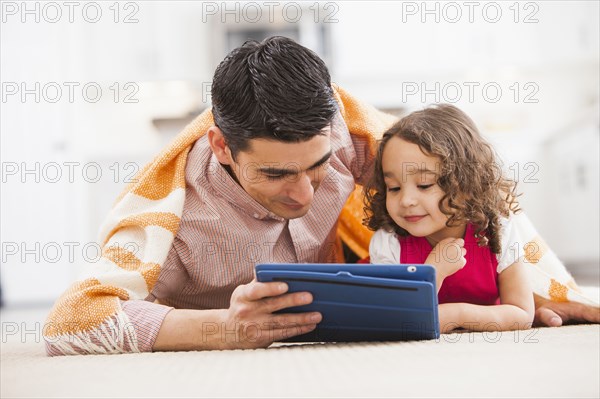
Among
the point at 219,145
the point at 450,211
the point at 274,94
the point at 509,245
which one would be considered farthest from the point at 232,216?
the point at 509,245

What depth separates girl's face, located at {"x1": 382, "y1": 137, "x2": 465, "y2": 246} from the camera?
121cm

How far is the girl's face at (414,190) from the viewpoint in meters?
1.21

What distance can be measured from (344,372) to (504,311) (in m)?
0.52

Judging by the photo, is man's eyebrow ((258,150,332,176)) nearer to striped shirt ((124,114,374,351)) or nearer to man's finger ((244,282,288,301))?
striped shirt ((124,114,374,351))

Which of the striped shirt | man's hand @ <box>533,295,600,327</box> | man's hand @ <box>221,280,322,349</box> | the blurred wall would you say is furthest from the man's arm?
the blurred wall

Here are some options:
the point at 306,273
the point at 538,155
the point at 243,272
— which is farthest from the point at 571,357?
the point at 538,155

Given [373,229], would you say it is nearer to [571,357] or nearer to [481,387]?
[571,357]

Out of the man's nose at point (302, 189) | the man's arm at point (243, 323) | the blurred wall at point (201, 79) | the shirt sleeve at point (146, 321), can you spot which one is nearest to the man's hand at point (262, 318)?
the man's arm at point (243, 323)

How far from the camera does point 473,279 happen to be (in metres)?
1.24

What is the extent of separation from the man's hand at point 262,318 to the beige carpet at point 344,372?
42 millimetres

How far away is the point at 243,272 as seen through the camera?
1.33 metres

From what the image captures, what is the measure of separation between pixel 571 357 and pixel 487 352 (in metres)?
0.09

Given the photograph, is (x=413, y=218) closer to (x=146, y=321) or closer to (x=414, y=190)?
(x=414, y=190)

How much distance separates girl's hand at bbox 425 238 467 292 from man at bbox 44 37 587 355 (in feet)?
0.65
